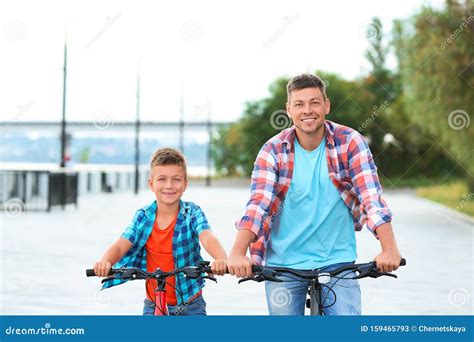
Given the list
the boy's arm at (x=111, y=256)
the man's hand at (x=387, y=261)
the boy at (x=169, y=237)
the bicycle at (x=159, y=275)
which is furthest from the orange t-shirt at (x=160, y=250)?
the man's hand at (x=387, y=261)

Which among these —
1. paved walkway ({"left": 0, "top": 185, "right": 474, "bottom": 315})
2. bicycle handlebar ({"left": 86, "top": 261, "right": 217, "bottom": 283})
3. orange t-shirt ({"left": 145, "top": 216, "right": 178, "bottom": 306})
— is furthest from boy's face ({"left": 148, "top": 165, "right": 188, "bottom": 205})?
paved walkway ({"left": 0, "top": 185, "right": 474, "bottom": 315})

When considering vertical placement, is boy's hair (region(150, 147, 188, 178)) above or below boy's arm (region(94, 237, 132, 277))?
above

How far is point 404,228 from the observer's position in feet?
67.6

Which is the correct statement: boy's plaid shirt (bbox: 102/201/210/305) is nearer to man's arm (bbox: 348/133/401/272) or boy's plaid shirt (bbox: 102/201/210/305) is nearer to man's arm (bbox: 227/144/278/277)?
man's arm (bbox: 227/144/278/277)

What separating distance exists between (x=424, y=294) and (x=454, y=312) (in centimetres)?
127

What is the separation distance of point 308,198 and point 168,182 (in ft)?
2.09

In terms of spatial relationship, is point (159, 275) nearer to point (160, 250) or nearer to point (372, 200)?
point (160, 250)

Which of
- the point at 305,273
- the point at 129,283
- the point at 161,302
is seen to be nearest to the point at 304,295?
the point at 305,273

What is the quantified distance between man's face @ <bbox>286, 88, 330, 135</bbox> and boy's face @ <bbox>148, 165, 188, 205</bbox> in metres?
0.57

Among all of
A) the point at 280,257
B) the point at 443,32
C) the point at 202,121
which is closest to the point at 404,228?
the point at 443,32

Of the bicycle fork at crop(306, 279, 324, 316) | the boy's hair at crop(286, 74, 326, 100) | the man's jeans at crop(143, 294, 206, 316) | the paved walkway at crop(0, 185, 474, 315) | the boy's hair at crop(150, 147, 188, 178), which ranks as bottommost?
the paved walkway at crop(0, 185, 474, 315)

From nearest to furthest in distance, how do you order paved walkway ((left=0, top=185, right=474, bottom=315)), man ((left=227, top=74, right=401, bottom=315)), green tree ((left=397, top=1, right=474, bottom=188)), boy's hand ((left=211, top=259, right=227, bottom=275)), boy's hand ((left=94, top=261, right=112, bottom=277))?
1. boy's hand ((left=211, top=259, right=227, bottom=275))
2. man ((left=227, top=74, right=401, bottom=315))
3. boy's hand ((left=94, top=261, right=112, bottom=277))
4. paved walkway ((left=0, top=185, right=474, bottom=315))
5. green tree ((left=397, top=1, right=474, bottom=188))

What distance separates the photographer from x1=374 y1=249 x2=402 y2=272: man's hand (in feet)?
10.5
